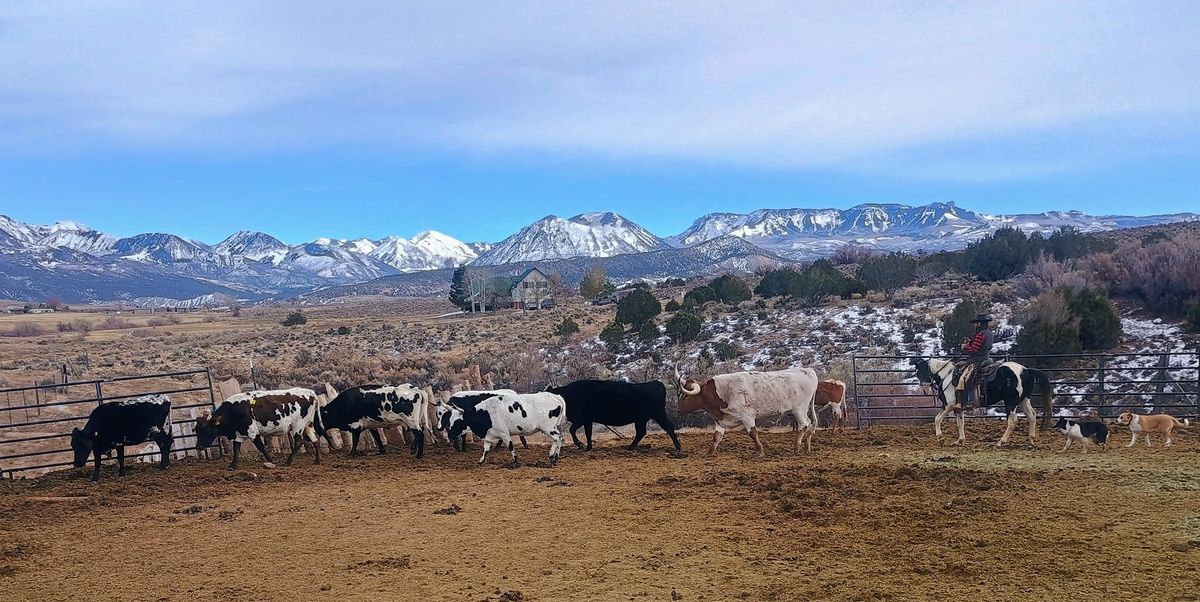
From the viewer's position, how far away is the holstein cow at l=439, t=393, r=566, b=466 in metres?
12.0

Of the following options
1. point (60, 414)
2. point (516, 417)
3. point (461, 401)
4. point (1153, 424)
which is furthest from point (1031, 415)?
point (60, 414)

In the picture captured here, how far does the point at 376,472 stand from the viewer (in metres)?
11.5

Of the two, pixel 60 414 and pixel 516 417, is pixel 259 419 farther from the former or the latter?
pixel 60 414

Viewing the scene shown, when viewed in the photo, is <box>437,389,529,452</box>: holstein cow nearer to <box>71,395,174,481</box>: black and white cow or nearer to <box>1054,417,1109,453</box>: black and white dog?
<box>71,395,174,481</box>: black and white cow

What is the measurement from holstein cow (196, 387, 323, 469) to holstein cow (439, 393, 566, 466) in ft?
8.85

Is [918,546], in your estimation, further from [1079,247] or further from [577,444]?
[1079,247]

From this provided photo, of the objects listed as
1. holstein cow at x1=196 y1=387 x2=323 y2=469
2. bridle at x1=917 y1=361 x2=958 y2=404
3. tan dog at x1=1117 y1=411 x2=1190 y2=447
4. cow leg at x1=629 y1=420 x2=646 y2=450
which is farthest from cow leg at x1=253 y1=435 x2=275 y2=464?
tan dog at x1=1117 y1=411 x2=1190 y2=447

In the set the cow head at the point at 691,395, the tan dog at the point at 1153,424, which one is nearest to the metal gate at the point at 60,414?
the cow head at the point at 691,395

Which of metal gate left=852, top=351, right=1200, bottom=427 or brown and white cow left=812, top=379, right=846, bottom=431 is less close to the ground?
brown and white cow left=812, top=379, right=846, bottom=431

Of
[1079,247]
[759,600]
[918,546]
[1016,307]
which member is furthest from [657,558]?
[1079,247]

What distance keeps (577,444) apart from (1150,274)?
2358 centimetres

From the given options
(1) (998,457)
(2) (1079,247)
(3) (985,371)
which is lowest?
(1) (998,457)

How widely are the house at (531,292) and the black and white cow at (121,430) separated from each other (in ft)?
185

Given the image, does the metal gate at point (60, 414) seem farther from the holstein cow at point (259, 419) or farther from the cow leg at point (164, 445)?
the holstein cow at point (259, 419)
